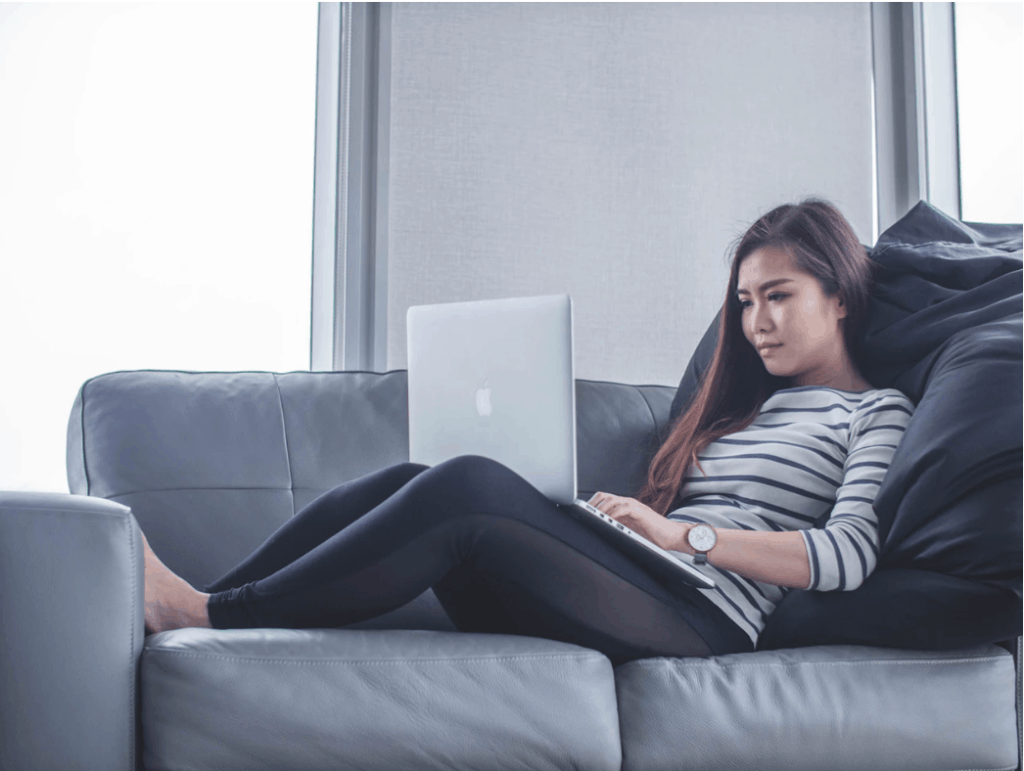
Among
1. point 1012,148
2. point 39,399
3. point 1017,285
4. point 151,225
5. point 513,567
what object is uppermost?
point 1012,148

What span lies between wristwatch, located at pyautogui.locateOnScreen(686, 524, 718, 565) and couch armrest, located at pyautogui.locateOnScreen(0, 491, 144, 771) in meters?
0.75

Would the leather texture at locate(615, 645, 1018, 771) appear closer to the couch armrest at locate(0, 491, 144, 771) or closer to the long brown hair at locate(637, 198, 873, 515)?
the long brown hair at locate(637, 198, 873, 515)

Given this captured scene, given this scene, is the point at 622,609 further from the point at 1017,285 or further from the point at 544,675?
the point at 1017,285

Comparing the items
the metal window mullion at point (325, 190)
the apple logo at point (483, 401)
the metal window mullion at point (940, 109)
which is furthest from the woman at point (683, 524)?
the metal window mullion at point (940, 109)

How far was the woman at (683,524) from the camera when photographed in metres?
1.20

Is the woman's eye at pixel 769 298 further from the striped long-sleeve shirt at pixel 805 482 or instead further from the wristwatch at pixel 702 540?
the wristwatch at pixel 702 540

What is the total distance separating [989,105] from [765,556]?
2.18 meters

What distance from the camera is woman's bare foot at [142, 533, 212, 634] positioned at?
1.21m

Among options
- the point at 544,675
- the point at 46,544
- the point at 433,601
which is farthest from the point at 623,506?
the point at 46,544

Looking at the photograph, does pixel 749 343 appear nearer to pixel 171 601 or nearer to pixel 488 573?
pixel 488 573

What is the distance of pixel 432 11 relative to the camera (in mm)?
2463

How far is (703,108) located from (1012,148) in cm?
99

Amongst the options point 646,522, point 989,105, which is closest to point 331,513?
point 646,522

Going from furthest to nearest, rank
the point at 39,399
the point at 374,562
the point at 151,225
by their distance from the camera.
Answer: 1. the point at 151,225
2. the point at 39,399
3. the point at 374,562
